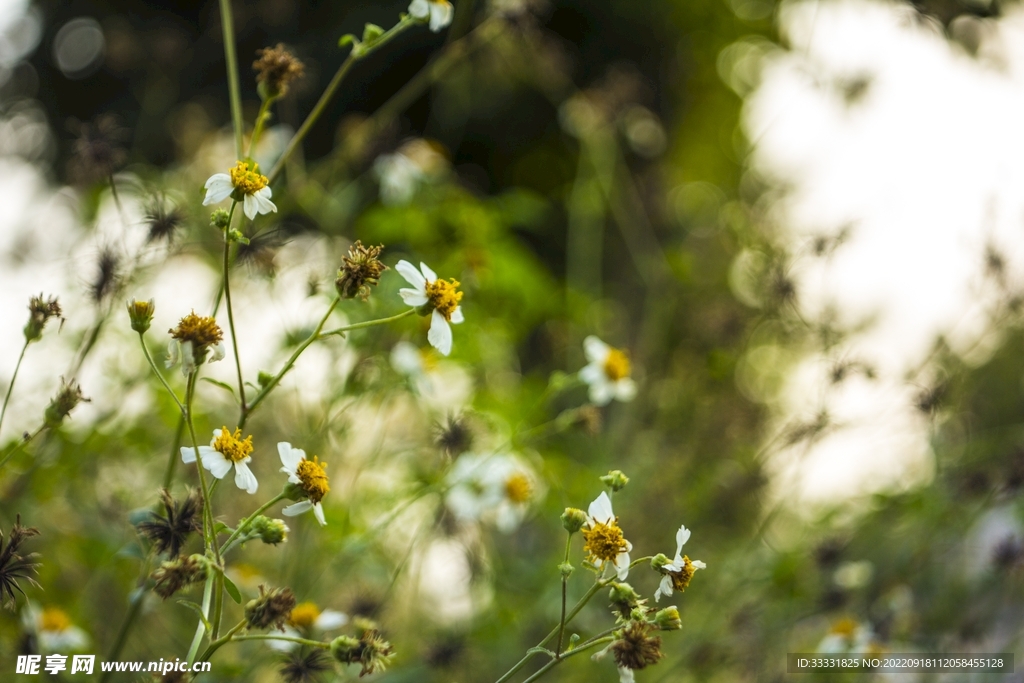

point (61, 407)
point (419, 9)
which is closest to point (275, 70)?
point (419, 9)

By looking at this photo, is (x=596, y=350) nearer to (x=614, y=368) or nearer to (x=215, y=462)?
(x=614, y=368)

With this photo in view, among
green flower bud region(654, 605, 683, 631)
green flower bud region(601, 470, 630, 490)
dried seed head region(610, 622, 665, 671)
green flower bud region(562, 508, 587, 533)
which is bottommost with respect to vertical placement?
dried seed head region(610, 622, 665, 671)

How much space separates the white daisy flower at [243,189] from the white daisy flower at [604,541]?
1.49 ft

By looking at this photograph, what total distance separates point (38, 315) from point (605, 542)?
0.63 meters

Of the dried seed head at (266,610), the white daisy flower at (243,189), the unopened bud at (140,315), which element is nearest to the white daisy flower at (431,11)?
the white daisy flower at (243,189)

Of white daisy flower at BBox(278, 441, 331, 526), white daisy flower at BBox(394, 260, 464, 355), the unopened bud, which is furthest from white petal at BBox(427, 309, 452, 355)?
the unopened bud

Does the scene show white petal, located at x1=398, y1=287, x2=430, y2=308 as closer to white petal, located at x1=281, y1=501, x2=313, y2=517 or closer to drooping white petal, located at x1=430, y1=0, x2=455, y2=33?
white petal, located at x1=281, y1=501, x2=313, y2=517

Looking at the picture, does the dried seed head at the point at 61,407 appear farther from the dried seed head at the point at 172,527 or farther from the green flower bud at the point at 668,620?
the green flower bud at the point at 668,620

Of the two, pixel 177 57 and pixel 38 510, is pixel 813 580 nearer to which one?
pixel 38 510

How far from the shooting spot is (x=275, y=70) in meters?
0.90

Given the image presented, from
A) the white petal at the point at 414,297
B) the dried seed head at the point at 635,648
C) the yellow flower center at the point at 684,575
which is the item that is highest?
the white petal at the point at 414,297

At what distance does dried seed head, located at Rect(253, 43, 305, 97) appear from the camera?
0.90 m

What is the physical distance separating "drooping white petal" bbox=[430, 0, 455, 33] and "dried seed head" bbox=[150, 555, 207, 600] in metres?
0.70

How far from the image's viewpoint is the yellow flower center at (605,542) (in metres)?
0.73
